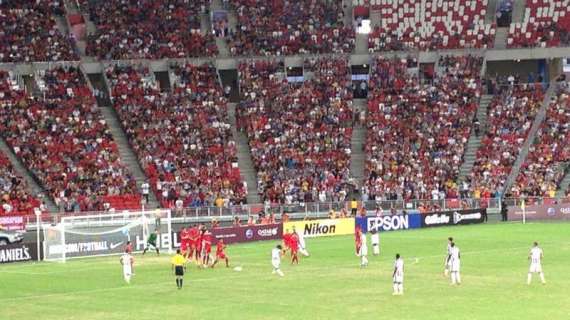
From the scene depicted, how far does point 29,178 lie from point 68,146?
330 cm

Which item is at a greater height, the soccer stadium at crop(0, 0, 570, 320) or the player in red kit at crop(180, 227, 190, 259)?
the soccer stadium at crop(0, 0, 570, 320)

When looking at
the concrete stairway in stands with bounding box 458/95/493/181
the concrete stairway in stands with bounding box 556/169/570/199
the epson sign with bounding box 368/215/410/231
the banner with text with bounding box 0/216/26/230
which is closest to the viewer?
the banner with text with bounding box 0/216/26/230

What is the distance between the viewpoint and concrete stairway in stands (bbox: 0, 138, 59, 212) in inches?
2418

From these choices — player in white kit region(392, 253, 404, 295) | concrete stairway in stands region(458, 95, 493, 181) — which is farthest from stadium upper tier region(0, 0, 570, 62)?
player in white kit region(392, 253, 404, 295)

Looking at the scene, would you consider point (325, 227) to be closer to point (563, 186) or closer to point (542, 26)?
point (563, 186)

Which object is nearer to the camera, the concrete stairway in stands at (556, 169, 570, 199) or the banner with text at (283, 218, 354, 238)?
the banner with text at (283, 218, 354, 238)

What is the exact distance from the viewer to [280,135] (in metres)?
70.2

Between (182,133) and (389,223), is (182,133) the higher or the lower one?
the higher one

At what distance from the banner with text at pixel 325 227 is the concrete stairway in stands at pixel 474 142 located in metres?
10.8

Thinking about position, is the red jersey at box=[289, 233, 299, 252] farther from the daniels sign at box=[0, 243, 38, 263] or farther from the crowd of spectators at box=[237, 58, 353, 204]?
the crowd of spectators at box=[237, 58, 353, 204]

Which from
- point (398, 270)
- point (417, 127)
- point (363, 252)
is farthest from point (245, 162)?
point (398, 270)

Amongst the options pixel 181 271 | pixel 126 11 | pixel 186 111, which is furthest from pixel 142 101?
pixel 181 271

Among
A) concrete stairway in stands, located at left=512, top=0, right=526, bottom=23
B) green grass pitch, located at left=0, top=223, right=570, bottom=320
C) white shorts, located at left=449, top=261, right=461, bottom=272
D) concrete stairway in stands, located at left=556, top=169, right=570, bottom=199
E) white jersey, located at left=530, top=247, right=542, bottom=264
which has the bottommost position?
green grass pitch, located at left=0, top=223, right=570, bottom=320

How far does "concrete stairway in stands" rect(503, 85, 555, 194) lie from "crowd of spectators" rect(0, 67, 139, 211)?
2430 centimetres
